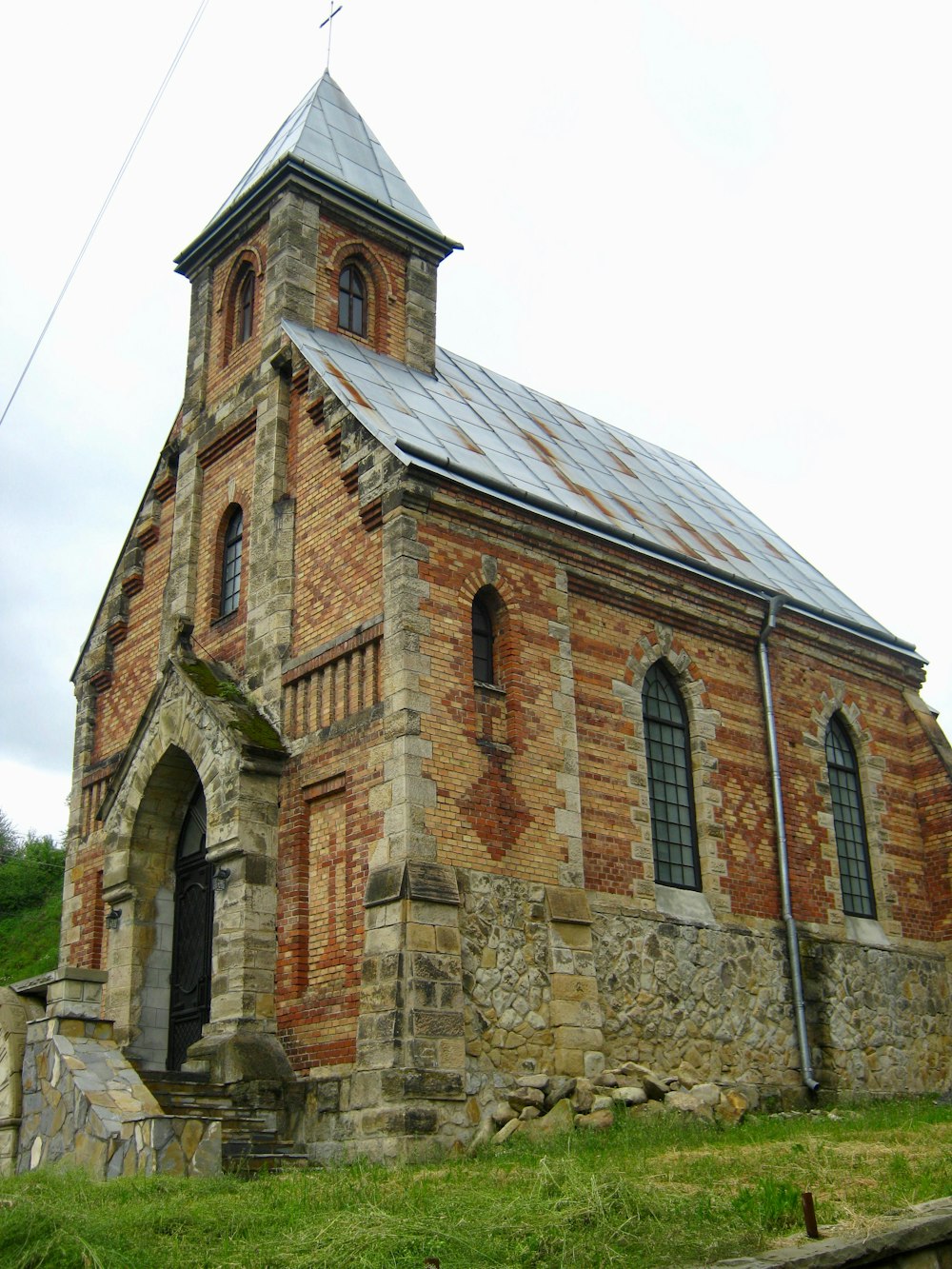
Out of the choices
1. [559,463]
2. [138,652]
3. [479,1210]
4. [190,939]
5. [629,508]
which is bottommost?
[479,1210]

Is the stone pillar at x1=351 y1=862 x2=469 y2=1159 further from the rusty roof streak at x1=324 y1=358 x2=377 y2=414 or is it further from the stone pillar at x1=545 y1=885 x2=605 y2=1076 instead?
the rusty roof streak at x1=324 y1=358 x2=377 y2=414

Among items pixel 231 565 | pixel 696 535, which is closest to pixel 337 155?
pixel 231 565

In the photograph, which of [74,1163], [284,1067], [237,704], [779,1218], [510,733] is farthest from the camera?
[237,704]

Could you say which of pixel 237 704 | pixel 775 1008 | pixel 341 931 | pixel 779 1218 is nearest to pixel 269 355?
pixel 237 704

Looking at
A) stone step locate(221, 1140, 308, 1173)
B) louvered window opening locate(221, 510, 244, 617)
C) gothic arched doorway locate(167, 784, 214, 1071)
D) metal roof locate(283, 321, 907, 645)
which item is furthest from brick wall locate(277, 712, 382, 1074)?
louvered window opening locate(221, 510, 244, 617)

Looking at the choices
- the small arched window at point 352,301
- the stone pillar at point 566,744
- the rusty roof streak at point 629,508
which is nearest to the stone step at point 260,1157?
the stone pillar at point 566,744

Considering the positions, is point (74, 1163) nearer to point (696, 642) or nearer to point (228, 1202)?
point (228, 1202)

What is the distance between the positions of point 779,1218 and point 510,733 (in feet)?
24.3

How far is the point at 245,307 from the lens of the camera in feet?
63.3

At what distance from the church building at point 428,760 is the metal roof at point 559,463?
95mm

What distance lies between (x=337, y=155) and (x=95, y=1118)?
14330 mm

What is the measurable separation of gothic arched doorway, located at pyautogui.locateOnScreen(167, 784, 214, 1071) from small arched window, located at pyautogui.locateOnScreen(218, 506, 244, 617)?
239 cm

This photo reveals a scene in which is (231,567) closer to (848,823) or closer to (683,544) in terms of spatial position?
(683,544)

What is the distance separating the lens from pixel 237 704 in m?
15.7
